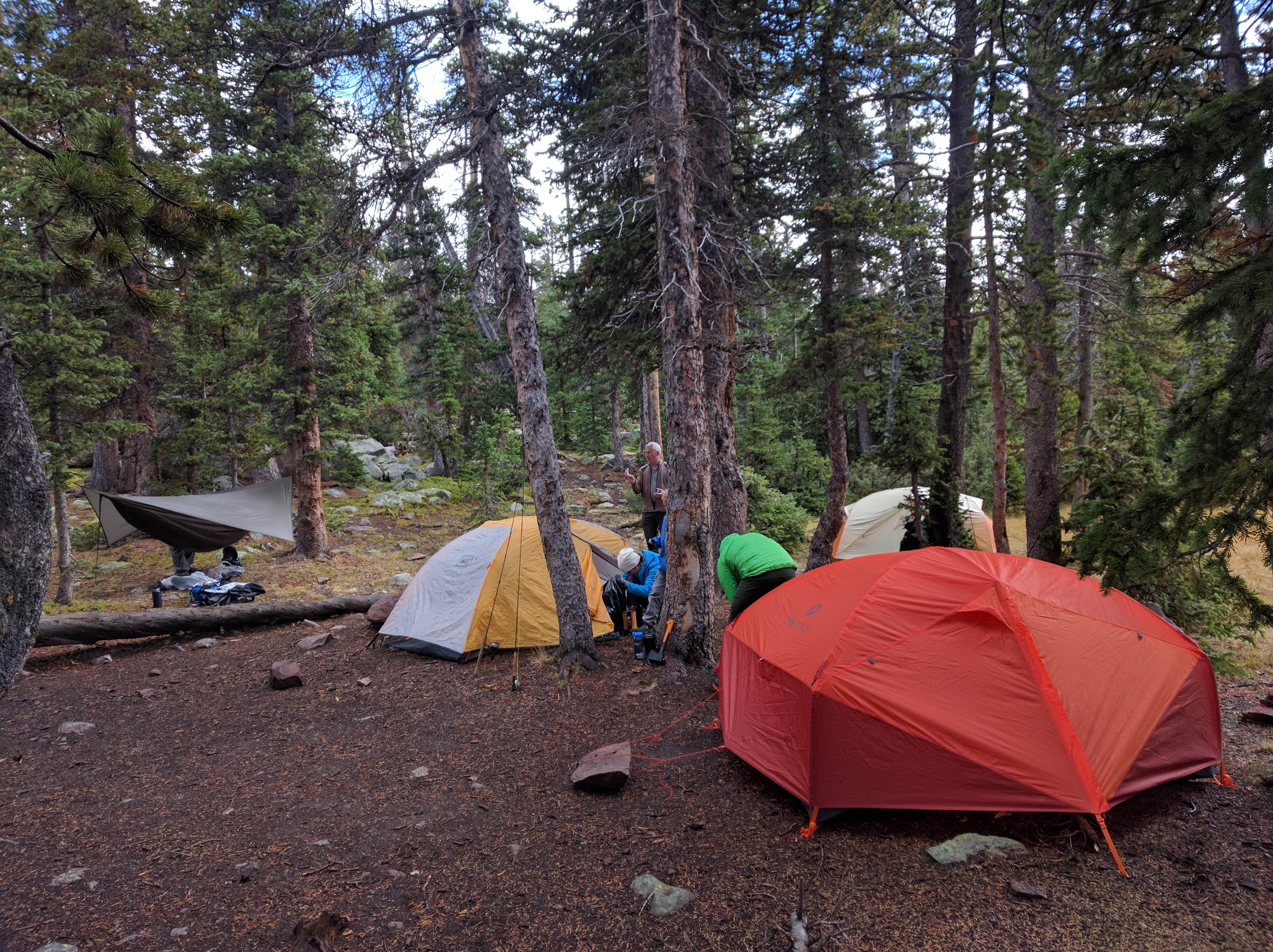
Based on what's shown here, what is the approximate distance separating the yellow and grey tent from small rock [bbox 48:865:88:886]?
146 inches

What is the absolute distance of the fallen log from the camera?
791 centimetres

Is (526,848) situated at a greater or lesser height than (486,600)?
lesser

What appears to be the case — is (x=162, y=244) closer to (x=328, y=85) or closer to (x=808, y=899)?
(x=328, y=85)

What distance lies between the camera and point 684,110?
662 centimetres

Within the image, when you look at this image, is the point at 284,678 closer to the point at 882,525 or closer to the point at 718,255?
the point at 718,255

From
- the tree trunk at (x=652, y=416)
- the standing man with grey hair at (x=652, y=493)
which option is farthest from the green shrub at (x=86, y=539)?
the tree trunk at (x=652, y=416)

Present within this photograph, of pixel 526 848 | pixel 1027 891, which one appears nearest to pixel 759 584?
pixel 526 848

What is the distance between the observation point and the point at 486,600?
7.50m

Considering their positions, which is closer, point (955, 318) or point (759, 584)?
point (759, 584)

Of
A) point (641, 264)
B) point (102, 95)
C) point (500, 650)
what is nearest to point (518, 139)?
point (641, 264)

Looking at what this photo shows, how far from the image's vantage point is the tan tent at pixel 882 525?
38.0 ft

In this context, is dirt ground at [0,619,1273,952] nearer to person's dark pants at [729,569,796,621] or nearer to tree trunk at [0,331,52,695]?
person's dark pants at [729,569,796,621]

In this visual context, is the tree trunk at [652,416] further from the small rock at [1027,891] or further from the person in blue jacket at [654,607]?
the small rock at [1027,891]

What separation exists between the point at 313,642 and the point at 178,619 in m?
2.10
